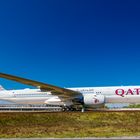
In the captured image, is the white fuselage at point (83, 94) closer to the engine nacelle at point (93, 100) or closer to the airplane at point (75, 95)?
the airplane at point (75, 95)

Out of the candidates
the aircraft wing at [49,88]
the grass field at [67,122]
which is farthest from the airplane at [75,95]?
the grass field at [67,122]

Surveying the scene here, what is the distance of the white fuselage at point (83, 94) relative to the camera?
134 feet

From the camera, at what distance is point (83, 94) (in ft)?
137

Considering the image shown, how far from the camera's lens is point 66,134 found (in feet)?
62.0

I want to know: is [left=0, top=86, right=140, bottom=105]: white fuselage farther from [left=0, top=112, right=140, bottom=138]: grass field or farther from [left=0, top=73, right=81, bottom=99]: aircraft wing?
[left=0, top=112, right=140, bottom=138]: grass field

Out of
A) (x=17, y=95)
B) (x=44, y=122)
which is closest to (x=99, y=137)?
(x=44, y=122)

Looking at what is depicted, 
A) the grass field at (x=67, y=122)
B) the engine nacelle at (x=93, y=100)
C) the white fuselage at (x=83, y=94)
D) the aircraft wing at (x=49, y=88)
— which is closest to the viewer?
the grass field at (x=67, y=122)

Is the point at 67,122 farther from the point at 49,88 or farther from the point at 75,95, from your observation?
the point at 75,95

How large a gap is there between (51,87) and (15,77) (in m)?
5.56

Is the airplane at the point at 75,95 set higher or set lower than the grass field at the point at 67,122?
higher

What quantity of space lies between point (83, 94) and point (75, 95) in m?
1.37

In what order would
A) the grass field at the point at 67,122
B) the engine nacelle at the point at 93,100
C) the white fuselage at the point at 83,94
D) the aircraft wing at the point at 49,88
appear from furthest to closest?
the white fuselage at the point at 83,94
the engine nacelle at the point at 93,100
the aircraft wing at the point at 49,88
the grass field at the point at 67,122

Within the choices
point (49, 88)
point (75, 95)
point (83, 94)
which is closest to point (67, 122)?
point (49, 88)

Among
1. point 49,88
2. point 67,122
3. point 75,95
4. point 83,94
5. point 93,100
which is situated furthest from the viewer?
point 83,94
